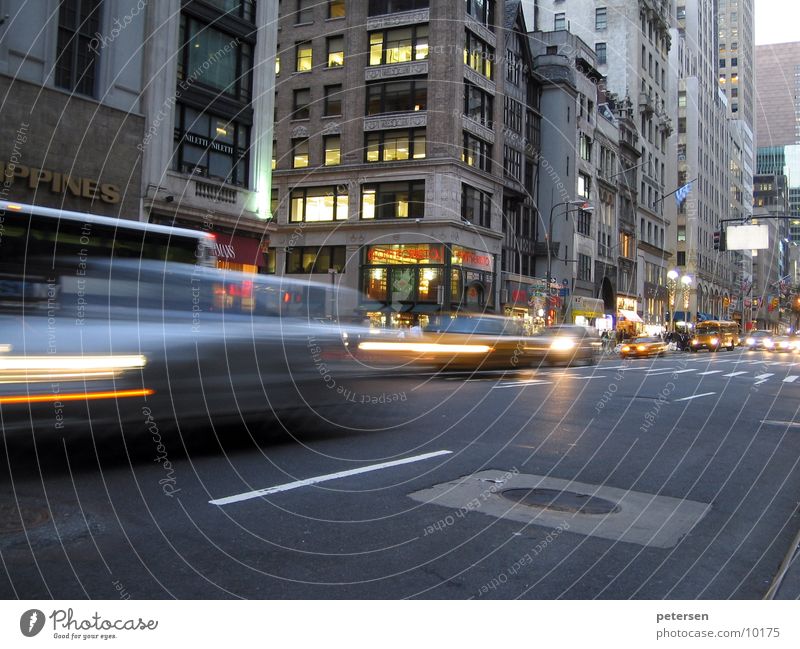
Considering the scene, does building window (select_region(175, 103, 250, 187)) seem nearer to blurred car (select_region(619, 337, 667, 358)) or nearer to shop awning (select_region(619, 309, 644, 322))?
blurred car (select_region(619, 337, 667, 358))

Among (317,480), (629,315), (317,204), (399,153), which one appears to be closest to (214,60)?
(399,153)

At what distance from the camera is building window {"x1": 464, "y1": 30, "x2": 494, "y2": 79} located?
40.3 m

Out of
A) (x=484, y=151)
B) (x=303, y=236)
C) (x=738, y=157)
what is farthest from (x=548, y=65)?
(x=738, y=157)

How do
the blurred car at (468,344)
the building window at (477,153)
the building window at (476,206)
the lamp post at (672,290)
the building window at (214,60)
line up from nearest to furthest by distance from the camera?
the blurred car at (468,344)
the building window at (214,60)
the building window at (477,153)
the building window at (476,206)
the lamp post at (672,290)

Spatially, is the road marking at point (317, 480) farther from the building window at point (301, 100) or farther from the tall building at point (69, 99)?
the building window at point (301, 100)

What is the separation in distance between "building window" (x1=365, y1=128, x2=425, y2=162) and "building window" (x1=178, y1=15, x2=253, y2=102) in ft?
56.6

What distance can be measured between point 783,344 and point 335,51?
42.6 meters

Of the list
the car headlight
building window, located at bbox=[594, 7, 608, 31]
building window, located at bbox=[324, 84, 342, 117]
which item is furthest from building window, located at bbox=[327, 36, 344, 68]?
building window, located at bbox=[594, 7, 608, 31]

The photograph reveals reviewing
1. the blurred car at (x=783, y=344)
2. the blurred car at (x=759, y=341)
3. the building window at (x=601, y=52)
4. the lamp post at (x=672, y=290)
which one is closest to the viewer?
the blurred car at (x=783, y=344)

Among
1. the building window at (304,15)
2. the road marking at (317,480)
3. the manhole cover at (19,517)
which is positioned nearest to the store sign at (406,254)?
the building window at (304,15)

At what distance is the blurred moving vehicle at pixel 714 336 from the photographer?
58625 millimetres

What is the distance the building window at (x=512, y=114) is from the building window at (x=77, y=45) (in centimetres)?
3215

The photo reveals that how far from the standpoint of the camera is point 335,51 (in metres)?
42.7

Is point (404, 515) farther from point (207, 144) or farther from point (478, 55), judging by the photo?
point (478, 55)
